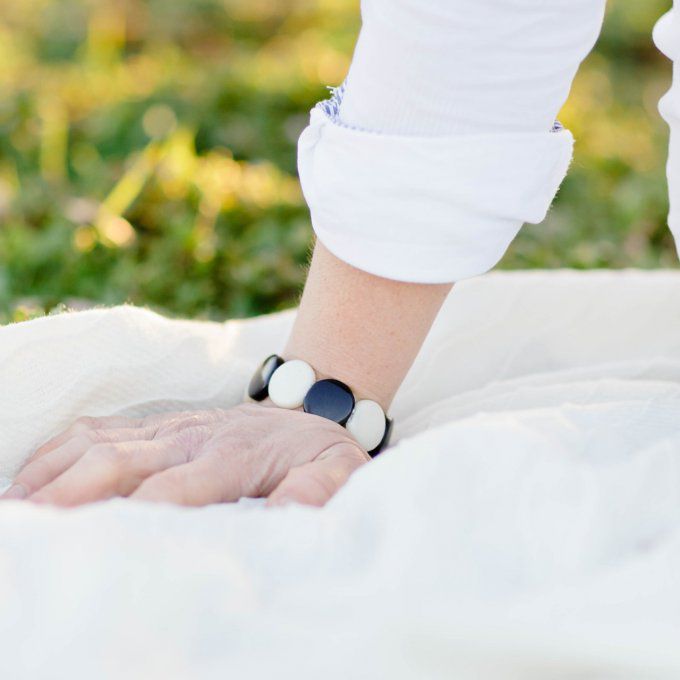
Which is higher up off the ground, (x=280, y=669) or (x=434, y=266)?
(x=434, y=266)

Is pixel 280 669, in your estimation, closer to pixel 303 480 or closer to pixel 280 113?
pixel 303 480

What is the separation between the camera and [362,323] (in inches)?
41.6

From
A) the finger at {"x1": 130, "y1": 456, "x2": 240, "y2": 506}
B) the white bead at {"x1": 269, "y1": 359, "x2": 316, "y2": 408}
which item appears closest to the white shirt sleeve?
the white bead at {"x1": 269, "y1": 359, "x2": 316, "y2": 408}

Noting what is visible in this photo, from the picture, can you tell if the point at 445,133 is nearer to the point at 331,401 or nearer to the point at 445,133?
the point at 445,133

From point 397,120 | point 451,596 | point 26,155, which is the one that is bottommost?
point 26,155

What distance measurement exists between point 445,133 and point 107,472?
0.45m

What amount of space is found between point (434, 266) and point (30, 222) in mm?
1323

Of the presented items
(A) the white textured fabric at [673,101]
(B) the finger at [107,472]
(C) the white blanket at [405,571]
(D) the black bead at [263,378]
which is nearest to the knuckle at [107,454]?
(B) the finger at [107,472]

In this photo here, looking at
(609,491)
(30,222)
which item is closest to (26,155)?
(30,222)

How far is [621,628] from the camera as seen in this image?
2.39 ft

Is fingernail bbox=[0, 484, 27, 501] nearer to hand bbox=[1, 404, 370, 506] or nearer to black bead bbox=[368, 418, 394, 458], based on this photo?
hand bbox=[1, 404, 370, 506]

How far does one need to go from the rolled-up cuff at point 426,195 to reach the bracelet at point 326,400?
0.14m

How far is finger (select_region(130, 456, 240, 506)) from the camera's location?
0.87 metres

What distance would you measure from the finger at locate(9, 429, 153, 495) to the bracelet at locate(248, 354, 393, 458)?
177mm
